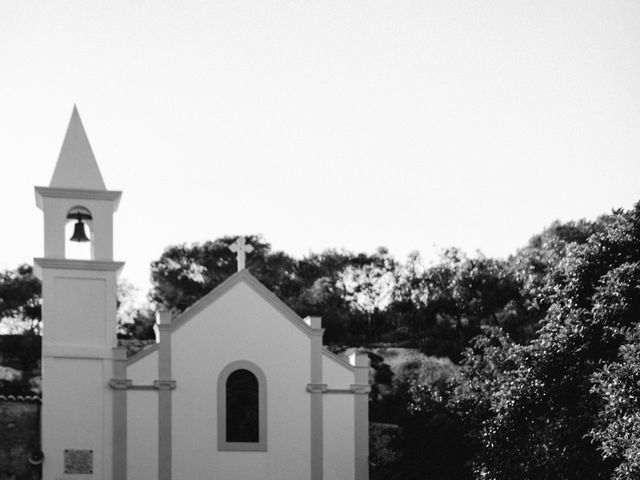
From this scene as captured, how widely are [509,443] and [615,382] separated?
4.08 meters

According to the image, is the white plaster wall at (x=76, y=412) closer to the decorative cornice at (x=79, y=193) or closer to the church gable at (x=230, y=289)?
the church gable at (x=230, y=289)

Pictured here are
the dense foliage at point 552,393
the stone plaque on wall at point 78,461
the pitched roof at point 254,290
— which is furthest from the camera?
the pitched roof at point 254,290

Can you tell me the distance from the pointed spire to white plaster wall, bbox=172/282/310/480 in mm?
4438

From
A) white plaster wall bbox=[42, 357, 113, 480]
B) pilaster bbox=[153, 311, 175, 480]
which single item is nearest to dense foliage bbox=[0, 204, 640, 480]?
pilaster bbox=[153, 311, 175, 480]

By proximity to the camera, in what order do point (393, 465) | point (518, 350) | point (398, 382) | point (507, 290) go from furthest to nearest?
point (507, 290), point (398, 382), point (393, 465), point (518, 350)

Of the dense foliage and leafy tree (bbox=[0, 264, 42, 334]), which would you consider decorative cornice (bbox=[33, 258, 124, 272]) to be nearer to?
the dense foliage

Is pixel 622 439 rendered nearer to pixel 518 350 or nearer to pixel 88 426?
pixel 518 350

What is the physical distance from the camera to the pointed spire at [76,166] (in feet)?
102

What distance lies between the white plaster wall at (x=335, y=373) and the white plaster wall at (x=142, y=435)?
15.0 feet

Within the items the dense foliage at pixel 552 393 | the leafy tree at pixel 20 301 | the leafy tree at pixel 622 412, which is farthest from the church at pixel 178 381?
the leafy tree at pixel 20 301

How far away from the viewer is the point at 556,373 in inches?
1165

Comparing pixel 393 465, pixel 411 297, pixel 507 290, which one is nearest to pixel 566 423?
pixel 393 465

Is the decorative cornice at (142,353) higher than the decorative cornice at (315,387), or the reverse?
the decorative cornice at (142,353)

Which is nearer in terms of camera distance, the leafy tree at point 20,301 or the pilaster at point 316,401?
the pilaster at point 316,401
